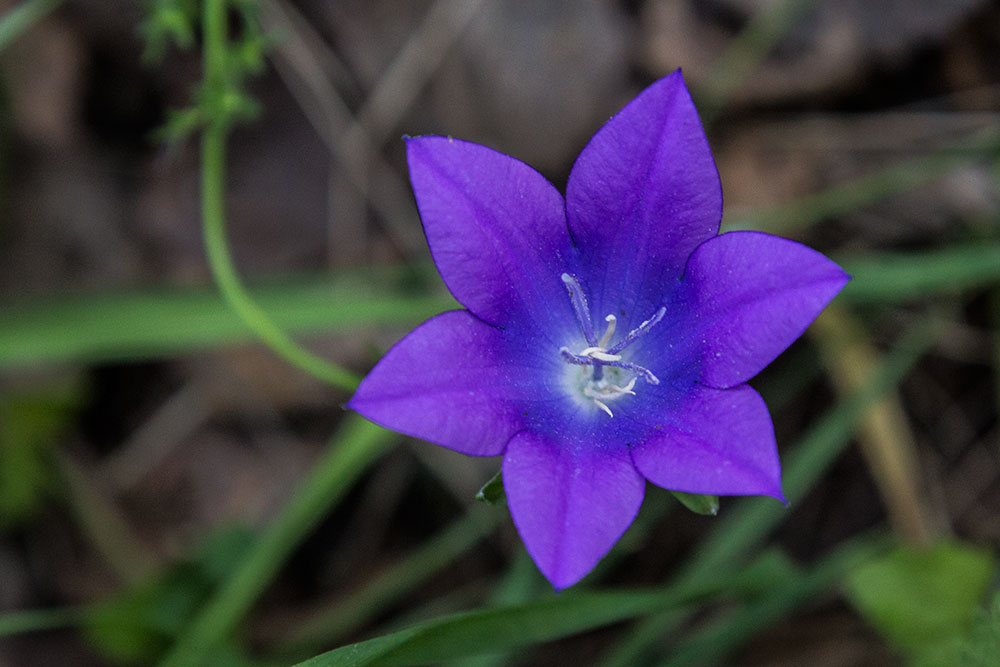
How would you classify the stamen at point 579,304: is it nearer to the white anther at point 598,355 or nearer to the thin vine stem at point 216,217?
the white anther at point 598,355

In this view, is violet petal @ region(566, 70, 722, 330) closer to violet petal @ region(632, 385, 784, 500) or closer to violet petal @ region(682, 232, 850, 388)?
violet petal @ region(682, 232, 850, 388)

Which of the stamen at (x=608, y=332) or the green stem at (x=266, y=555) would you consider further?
the green stem at (x=266, y=555)

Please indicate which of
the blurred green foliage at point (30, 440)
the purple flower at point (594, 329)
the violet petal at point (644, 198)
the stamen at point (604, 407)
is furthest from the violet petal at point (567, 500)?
the blurred green foliage at point (30, 440)

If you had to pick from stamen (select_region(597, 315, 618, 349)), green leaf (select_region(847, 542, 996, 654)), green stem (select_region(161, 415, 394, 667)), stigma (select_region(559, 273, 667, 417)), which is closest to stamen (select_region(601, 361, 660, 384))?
stigma (select_region(559, 273, 667, 417))

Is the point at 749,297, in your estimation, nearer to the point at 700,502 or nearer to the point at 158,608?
the point at 700,502

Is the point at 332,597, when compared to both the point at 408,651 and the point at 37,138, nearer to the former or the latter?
the point at 408,651

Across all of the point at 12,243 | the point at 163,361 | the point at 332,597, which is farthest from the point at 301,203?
the point at 332,597
